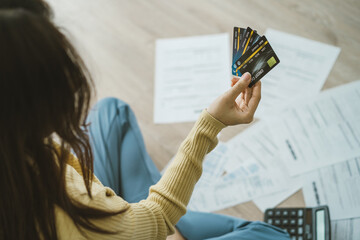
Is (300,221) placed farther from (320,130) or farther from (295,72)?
(295,72)

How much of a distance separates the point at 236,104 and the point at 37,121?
40cm

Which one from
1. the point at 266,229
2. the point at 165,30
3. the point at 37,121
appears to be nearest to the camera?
the point at 37,121

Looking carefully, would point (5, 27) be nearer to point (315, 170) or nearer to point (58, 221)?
point (58, 221)

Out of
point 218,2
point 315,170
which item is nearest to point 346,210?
point 315,170

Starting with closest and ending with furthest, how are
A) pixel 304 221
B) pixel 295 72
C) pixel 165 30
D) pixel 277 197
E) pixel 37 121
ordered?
pixel 37 121 < pixel 304 221 < pixel 277 197 < pixel 295 72 < pixel 165 30

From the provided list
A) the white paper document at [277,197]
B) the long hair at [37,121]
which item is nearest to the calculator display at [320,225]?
the white paper document at [277,197]

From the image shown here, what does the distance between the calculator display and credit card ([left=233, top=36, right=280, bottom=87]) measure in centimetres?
45

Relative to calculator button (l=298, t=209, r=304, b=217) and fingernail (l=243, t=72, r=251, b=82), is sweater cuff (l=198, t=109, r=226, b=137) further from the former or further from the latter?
calculator button (l=298, t=209, r=304, b=217)

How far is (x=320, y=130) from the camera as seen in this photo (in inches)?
42.8

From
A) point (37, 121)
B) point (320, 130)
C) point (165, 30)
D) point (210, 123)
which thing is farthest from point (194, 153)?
point (165, 30)

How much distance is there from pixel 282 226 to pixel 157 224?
47cm

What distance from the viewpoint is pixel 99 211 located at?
585 mm

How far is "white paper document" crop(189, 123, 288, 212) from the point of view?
3.56 feet

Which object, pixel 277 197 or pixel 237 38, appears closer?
pixel 237 38
